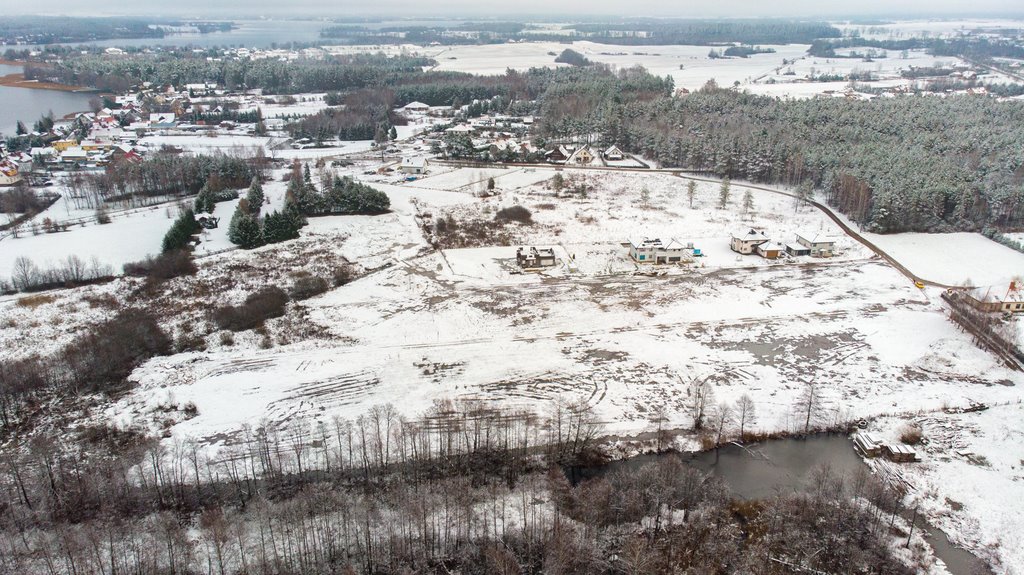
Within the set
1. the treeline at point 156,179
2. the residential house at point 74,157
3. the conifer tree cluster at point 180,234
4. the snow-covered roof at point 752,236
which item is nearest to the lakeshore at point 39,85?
the residential house at point 74,157

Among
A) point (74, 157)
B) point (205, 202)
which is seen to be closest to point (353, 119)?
point (74, 157)

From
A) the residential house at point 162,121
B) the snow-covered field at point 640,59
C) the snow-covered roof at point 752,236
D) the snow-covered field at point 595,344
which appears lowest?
the snow-covered field at point 595,344

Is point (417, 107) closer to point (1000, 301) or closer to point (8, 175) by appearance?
point (8, 175)

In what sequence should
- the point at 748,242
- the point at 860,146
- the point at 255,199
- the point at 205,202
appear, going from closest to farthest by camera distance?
the point at 748,242, the point at 205,202, the point at 255,199, the point at 860,146

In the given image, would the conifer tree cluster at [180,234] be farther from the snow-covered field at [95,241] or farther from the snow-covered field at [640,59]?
the snow-covered field at [640,59]

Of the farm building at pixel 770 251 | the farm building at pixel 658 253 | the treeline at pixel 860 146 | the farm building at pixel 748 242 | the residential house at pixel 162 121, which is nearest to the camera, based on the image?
the farm building at pixel 658 253

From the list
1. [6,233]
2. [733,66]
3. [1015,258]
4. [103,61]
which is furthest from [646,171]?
[103,61]

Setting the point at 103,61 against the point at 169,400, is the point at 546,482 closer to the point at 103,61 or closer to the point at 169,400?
the point at 169,400
